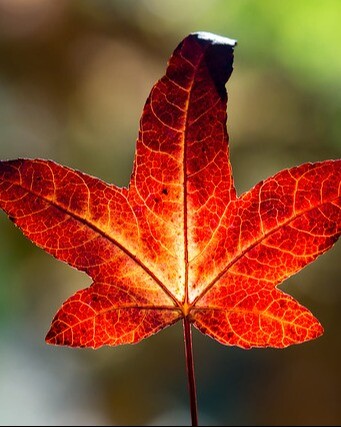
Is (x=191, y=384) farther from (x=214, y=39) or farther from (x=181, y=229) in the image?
(x=214, y=39)

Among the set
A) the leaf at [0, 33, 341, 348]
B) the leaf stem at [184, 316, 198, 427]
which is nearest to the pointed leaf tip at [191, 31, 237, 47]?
the leaf at [0, 33, 341, 348]

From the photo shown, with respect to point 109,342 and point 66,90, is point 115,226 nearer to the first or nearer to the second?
point 109,342

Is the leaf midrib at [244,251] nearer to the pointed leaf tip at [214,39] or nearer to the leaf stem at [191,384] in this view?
the leaf stem at [191,384]

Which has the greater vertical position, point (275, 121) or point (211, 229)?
point (275, 121)

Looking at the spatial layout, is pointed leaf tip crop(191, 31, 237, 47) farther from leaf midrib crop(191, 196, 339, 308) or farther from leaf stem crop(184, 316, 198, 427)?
leaf stem crop(184, 316, 198, 427)

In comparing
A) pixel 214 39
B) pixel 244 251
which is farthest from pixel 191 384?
pixel 214 39

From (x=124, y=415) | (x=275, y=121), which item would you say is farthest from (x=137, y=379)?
(x=275, y=121)

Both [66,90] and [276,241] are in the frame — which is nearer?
[276,241]

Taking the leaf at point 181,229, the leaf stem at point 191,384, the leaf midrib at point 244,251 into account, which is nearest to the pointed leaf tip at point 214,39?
the leaf at point 181,229
